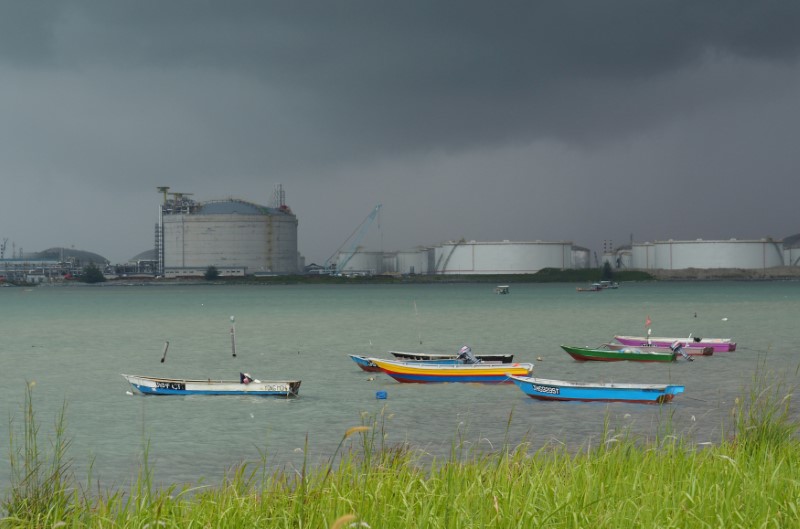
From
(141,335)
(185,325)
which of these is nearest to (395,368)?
(141,335)

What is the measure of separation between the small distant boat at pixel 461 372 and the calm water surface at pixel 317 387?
0.64m

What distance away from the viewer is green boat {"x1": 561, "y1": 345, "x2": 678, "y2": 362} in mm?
55906

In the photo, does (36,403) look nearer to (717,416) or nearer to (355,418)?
(355,418)

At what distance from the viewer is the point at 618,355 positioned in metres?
56.5

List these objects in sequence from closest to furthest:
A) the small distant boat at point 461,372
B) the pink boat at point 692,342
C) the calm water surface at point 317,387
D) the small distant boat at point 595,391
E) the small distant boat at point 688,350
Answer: the calm water surface at point 317,387, the small distant boat at point 595,391, the small distant boat at point 461,372, the small distant boat at point 688,350, the pink boat at point 692,342

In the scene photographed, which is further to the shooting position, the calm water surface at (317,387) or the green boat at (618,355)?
the green boat at (618,355)

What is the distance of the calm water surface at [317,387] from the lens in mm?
28750

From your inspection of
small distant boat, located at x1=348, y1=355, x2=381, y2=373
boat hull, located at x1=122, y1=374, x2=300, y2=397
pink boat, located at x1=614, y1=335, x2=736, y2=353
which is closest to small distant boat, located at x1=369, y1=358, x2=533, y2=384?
small distant boat, located at x1=348, y1=355, x2=381, y2=373

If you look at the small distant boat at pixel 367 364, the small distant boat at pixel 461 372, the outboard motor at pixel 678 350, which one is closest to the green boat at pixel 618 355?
the outboard motor at pixel 678 350

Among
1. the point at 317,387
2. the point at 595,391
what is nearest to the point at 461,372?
the point at 317,387

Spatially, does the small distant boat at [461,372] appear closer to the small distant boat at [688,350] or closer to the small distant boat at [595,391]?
the small distant boat at [595,391]

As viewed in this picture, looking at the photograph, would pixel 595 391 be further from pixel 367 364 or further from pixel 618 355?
pixel 618 355

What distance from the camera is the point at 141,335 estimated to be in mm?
92938

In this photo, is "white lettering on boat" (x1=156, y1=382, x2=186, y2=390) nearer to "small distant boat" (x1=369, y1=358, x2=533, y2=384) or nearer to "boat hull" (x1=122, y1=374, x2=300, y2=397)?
"boat hull" (x1=122, y1=374, x2=300, y2=397)
